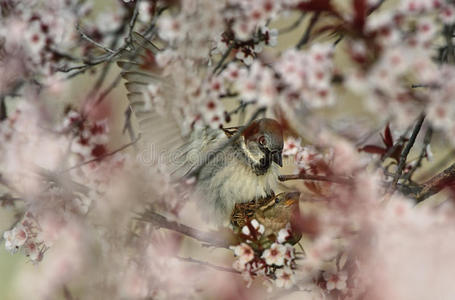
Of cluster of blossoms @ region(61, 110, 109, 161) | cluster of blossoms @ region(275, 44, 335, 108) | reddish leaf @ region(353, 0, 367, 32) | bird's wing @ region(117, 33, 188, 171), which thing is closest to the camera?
reddish leaf @ region(353, 0, 367, 32)

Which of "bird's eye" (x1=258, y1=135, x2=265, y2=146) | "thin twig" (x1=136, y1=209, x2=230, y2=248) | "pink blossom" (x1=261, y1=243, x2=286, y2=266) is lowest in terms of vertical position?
"pink blossom" (x1=261, y1=243, x2=286, y2=266)

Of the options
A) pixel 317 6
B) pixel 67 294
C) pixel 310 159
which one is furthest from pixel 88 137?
pixel 317 6

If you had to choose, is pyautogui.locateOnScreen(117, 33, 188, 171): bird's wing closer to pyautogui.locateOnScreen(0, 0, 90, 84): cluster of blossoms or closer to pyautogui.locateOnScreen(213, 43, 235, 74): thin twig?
pyautogui.locateOnScreen(213, 43, 235, 74): thin twig

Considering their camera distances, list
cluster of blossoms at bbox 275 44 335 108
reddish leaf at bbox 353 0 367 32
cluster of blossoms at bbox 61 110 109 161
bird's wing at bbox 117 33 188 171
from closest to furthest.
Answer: reddish leaf at bbox 353 0 367 32 < cluster of blossoms at bbox 275 44 335 108 < bird's wing at bbox 117 33 188 171 < cluster of blossoms at bbox 61 110 109 161

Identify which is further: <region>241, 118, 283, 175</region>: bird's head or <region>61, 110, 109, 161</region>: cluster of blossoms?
<region>61, 110, 109, 161</region>: cluster of blossoms

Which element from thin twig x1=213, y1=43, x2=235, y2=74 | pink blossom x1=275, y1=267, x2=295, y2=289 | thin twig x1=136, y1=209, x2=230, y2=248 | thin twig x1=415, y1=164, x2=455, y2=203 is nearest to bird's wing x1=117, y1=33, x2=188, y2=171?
thin twig x1=213, y1=43, x2=235, y2=74

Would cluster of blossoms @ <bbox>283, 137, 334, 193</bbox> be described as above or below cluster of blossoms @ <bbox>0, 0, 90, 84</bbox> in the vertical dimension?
below

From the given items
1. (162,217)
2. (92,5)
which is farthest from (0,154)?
(92,5)

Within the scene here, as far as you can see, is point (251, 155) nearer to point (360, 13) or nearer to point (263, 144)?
point (263, 144)

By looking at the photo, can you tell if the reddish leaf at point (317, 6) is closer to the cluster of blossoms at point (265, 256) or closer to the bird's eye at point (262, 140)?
the bird's eye at point (262, 140)

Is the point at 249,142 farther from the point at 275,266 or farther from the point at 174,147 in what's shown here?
the point at 275,266
